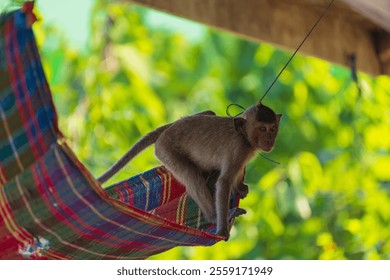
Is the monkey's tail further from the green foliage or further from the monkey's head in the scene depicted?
the green foliage

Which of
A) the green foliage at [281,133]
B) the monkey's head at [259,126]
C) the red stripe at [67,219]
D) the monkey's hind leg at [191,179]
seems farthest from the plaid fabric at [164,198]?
the green foliage at [281,133]

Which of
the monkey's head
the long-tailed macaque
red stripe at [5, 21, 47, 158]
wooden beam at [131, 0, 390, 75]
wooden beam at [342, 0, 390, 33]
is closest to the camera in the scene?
red stripe at [5, 21, 47, 158]

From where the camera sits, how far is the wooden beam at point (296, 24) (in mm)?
4148

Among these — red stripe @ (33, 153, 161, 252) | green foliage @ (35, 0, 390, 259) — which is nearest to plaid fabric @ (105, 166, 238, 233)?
red stripe @ (33, 153, 161, 252)

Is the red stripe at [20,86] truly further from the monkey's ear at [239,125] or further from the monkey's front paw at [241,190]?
the monkey's front paw at [241,190]

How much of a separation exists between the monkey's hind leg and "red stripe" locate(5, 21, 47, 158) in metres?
1.21

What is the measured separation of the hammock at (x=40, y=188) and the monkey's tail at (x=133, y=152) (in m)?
0.83

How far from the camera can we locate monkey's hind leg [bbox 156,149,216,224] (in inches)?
144

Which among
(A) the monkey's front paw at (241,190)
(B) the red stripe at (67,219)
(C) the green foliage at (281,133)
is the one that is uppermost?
(B) the red stripe at (67,219)

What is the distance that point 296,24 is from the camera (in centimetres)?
450

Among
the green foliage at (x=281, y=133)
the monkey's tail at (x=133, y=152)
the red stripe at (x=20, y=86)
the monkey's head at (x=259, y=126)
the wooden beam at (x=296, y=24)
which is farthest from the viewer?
the green foliage at (x=281, y=133)

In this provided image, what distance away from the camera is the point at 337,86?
8.29m

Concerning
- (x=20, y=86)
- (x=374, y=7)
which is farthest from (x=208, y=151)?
(x=20, y=86)
